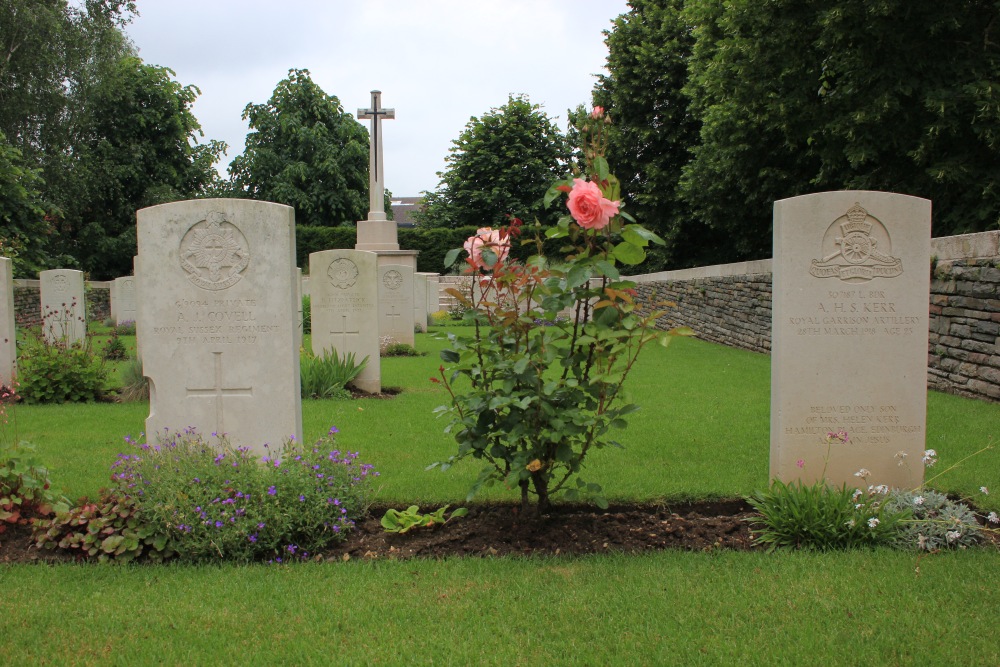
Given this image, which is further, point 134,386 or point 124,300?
point 124,300

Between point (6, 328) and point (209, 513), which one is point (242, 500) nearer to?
point (209, 513)

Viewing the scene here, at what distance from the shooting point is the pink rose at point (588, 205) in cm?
348

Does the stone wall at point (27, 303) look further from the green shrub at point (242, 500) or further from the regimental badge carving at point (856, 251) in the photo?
the regimental badge carving at point (856, 251)

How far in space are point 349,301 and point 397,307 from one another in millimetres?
5275

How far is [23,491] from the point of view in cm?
414

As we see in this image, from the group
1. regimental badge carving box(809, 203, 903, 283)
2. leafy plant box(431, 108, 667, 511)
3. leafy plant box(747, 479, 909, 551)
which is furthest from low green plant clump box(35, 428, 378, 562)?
regimental badge carving box(809, 203, 903, 283)

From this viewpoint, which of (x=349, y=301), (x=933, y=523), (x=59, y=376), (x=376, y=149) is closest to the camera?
(x=933, y=523)

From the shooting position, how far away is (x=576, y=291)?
3.79 meters

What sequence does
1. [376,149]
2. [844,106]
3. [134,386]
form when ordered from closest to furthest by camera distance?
[134,386] < [844,106] < [376,149]

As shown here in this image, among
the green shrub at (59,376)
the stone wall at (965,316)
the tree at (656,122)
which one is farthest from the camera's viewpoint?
the tree at (656,122)

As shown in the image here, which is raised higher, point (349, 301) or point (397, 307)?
point (349, 301)

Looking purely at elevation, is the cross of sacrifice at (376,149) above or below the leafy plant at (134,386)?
above

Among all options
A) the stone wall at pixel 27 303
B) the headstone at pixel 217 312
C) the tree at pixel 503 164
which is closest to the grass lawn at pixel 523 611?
the headstone at pixel 217 312


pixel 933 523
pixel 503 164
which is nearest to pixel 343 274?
pixel 933 523
